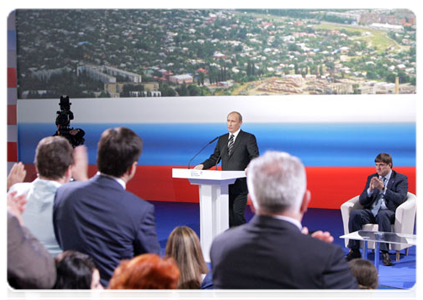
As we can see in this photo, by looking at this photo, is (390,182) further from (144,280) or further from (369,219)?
(144,280)

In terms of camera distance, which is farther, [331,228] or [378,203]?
[331,228]

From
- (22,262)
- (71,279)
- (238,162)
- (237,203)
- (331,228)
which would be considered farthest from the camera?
(331,228)

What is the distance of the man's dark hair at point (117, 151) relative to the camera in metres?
1.81

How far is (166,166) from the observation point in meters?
8.05

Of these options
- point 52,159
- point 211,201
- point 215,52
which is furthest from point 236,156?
point 52,159

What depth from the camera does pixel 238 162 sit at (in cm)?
510

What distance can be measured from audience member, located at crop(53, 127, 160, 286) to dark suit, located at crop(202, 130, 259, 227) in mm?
3013

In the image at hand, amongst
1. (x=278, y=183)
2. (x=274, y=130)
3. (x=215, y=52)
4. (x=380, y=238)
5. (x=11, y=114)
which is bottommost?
(x=380, y=238)

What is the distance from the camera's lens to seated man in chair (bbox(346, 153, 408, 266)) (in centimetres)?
465

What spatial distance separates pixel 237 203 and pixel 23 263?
3.50 m

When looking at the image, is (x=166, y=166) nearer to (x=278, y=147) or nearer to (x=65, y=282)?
(x=278, y=147)

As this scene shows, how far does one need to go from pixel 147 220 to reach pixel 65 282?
1.09ft

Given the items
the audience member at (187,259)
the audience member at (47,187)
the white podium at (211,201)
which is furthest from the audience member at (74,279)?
the white podium at (211,201)

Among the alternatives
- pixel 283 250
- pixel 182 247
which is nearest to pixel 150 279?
pixel 283 250
